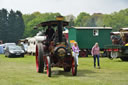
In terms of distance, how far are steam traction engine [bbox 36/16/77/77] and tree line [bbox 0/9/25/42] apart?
243 ft

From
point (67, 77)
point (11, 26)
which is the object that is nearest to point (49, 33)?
point (67, 77)

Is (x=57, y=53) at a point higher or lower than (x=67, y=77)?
higher

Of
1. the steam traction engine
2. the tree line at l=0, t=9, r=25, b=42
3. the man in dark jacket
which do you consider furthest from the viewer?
the tree line at l=0, t=9, r=25, b=42

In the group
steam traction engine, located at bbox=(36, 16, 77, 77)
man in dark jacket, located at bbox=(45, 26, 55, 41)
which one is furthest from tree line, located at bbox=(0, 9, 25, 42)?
steam traction engine, located at bbox=(36, 16, 77, 77)

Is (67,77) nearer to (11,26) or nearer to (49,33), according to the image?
(49,33)

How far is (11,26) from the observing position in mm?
93438

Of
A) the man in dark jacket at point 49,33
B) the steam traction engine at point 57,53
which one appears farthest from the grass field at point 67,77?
the man in dark jacket at point 49,33

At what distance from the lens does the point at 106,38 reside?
32.2m

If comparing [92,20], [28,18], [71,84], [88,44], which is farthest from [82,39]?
[92,20]

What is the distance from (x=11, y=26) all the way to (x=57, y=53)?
81374 mm

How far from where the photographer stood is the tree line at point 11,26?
88.8 m

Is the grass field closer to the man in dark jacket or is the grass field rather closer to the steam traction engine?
the steam traction engine

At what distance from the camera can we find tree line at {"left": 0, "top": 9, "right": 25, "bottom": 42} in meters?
88.8

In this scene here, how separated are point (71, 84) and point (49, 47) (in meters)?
4.25
